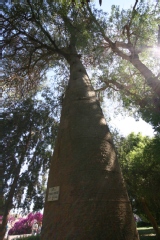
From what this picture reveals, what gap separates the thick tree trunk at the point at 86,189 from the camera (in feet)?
6.61

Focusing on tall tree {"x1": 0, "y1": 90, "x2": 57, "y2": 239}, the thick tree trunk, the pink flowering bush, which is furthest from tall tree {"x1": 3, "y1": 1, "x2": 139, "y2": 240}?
the pink flowering bush

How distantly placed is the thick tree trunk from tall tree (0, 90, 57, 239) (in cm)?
565

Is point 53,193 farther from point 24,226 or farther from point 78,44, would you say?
point 24,226

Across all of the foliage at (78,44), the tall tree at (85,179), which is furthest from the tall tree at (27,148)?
the tall tree at (85,179)

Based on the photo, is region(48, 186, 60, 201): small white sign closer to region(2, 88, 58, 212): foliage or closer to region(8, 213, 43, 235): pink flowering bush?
region(2, 88, 58, 212): foliage

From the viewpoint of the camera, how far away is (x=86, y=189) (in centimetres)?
219

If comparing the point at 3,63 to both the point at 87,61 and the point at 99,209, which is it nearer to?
the point at 87,61

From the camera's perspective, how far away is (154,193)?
7.22 m

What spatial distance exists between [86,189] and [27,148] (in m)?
7.83

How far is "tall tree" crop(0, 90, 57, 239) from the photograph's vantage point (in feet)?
29.2

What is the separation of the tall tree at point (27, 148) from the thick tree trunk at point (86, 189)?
565 cm

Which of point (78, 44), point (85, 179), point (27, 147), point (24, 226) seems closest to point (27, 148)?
point (27, 147)

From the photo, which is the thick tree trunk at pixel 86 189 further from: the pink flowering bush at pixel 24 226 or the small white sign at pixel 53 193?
the pink flowering bush at pixel 24 226

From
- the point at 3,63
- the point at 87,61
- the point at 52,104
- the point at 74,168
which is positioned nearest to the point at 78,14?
the point at 87,61
